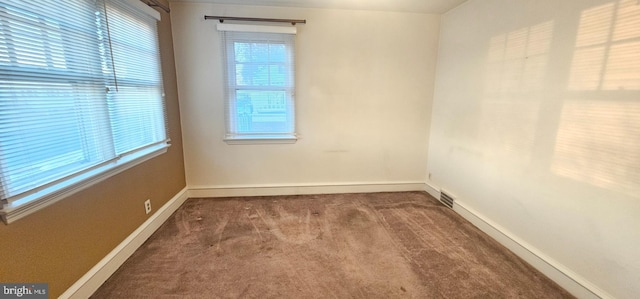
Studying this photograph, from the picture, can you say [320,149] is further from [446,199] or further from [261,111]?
[446,199]

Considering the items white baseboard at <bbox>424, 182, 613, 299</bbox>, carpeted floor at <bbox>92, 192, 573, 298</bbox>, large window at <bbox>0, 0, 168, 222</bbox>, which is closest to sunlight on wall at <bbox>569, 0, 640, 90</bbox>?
white baseboard at <bbox>424, 182, 613, 299</bbox>

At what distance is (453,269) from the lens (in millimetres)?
2010

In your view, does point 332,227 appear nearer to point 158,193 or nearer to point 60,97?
point 158,193

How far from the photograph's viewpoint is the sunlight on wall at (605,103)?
1488 mm

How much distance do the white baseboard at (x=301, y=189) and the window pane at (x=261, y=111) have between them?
80 cm

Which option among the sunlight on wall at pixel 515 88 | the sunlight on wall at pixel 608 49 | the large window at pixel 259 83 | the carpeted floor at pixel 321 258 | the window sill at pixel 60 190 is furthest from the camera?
the large window at pixel 259 83

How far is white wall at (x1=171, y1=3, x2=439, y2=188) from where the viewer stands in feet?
10.0

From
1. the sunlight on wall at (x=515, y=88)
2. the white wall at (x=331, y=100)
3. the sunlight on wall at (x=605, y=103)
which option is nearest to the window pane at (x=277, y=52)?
the white wall at (x=331, y=100)

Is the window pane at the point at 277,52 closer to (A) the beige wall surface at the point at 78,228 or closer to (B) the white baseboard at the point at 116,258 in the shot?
(A) the beige wall surface at the point at 78,228

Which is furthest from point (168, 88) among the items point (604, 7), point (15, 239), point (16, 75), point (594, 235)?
point (594, 235)

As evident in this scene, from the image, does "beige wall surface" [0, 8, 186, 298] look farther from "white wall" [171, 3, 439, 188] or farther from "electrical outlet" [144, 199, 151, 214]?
"white wall" [171, 3, 439, 188]

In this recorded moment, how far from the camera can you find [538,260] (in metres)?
2.03

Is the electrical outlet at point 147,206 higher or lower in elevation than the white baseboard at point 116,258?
higher

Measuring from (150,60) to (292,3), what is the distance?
1.64 meters
